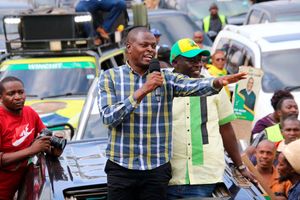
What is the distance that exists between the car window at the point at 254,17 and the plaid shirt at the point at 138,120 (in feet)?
31.9

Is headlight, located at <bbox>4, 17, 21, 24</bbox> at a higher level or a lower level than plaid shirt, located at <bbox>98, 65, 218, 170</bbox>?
lower

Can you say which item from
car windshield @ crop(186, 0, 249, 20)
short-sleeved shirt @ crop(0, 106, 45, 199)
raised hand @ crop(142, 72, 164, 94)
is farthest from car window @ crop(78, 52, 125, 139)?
car windshield @ crop(186, 0, 249, 20)

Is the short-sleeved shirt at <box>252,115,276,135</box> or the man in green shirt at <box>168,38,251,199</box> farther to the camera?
the short-sleeved shirt at <box>252,115,276,135</box>

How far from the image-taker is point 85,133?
6.81 metres

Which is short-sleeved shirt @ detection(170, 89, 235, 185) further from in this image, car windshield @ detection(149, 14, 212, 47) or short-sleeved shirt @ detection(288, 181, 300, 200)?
car windshield @ detection(149, 14, 212, 47)

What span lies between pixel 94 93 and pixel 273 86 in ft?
9.19

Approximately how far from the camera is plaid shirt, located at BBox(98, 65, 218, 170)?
440cm

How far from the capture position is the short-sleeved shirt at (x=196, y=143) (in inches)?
189

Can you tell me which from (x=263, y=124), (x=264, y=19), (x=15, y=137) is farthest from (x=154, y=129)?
(x=264, y=19)

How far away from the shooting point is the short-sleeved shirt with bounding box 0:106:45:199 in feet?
18.3

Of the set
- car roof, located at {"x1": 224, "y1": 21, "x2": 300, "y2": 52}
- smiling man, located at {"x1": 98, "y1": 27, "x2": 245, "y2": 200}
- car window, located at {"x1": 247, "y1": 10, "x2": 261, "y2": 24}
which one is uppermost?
smiling man, located at {"x1": 98, "y1": 27, "x2": 245, "y2": 200}

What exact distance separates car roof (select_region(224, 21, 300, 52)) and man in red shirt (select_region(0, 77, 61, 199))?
4569mm

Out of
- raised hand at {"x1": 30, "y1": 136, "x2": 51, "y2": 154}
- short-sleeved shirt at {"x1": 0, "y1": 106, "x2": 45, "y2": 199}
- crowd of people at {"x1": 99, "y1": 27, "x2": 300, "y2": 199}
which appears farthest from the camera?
short-sleeved shirt at {"x1": 0, "y1": 106, "x2": 45, "y2": 199}

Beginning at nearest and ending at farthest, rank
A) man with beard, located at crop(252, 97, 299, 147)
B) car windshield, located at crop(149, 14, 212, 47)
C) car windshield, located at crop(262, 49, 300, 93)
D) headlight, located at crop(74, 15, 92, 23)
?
man with beard, located at crop(252, 97, 299, 147)
car windshield, located at crop(262, 49, 300, 93)
headlight, located at crop(74, 15, 92, 23)
car windshield, located at crop(149, 14, 212, 47)
